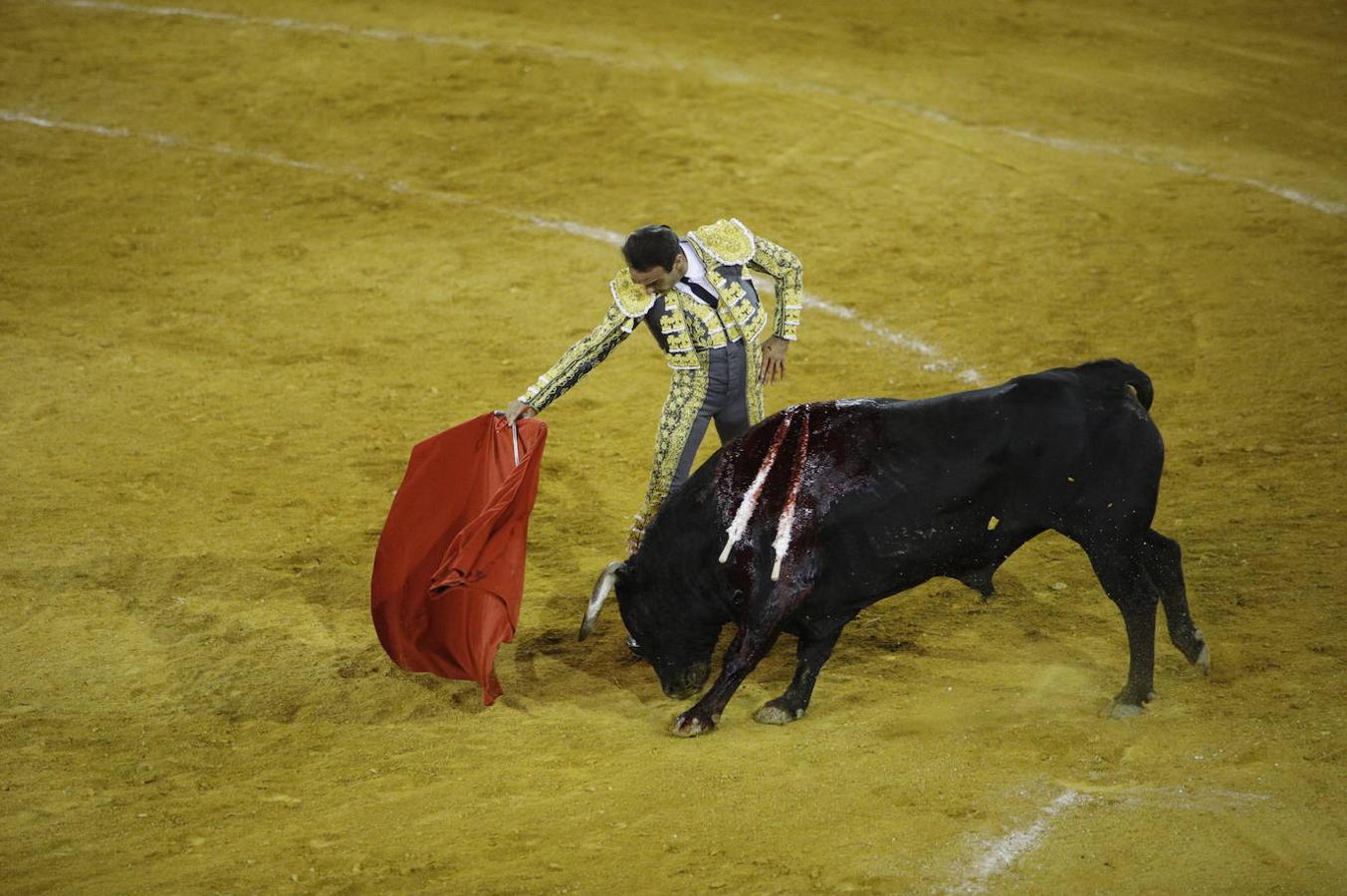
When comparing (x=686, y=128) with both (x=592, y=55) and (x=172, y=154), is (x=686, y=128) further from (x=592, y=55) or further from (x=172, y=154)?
(x=172, y=154)

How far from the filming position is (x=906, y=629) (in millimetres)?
6004

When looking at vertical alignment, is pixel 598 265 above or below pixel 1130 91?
below

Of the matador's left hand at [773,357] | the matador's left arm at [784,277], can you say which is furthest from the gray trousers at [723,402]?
the matador's left arm at [784,277]

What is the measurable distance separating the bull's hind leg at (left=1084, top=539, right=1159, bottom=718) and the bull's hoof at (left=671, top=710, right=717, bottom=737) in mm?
1432

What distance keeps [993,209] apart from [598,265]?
2.84 meters

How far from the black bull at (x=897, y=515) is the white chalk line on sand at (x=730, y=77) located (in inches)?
236

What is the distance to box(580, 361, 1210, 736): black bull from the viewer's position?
16.2 feet

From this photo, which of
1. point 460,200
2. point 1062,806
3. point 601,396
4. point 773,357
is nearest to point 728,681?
point 1062,806

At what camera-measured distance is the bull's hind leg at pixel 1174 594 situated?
5.20 metres

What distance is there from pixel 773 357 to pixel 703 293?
1.54 ft

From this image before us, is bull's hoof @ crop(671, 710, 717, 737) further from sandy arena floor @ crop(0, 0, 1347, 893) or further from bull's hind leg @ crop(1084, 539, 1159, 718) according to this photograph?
bull's hind leg @ crop(1084, 539, 1159, 718)

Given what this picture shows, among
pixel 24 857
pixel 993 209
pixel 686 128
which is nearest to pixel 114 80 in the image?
pixel 686 128

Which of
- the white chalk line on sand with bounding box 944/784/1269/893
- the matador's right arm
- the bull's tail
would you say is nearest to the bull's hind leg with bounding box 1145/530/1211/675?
the bull's tail

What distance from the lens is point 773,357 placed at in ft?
19.2
